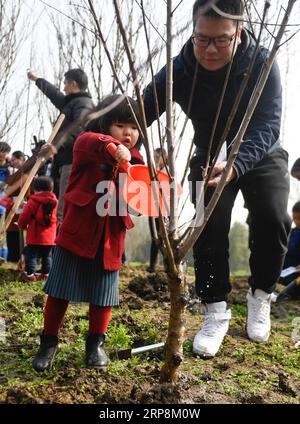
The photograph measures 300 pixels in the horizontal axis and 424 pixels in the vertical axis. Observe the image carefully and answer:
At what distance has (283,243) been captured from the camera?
2738 millimetres

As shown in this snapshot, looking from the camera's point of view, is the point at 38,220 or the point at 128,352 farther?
the point at 38,220

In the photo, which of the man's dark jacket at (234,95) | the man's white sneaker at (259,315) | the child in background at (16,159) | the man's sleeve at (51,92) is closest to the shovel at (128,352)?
the man's white sneaker at (259,315)

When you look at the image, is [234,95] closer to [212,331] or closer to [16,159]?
[212,331]

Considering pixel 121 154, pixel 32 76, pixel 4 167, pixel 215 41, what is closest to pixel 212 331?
pixel 121 154

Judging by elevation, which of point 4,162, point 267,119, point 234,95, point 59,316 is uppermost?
point 234,95

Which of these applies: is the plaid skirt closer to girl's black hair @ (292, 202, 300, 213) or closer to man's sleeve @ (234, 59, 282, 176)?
man's sleeve @ (234, 59, 282, 176)

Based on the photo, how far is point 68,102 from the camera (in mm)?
4676

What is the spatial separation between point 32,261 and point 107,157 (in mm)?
3166

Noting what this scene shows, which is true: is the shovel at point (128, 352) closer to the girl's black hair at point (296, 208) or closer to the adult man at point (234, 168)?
the adult man at point (234, 168)

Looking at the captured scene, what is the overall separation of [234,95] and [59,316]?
4.42 feet

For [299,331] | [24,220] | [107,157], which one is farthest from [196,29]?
[24,220]

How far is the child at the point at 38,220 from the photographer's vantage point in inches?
196

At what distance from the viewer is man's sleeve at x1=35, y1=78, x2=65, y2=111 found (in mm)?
5031

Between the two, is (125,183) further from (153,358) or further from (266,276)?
(266,276)
